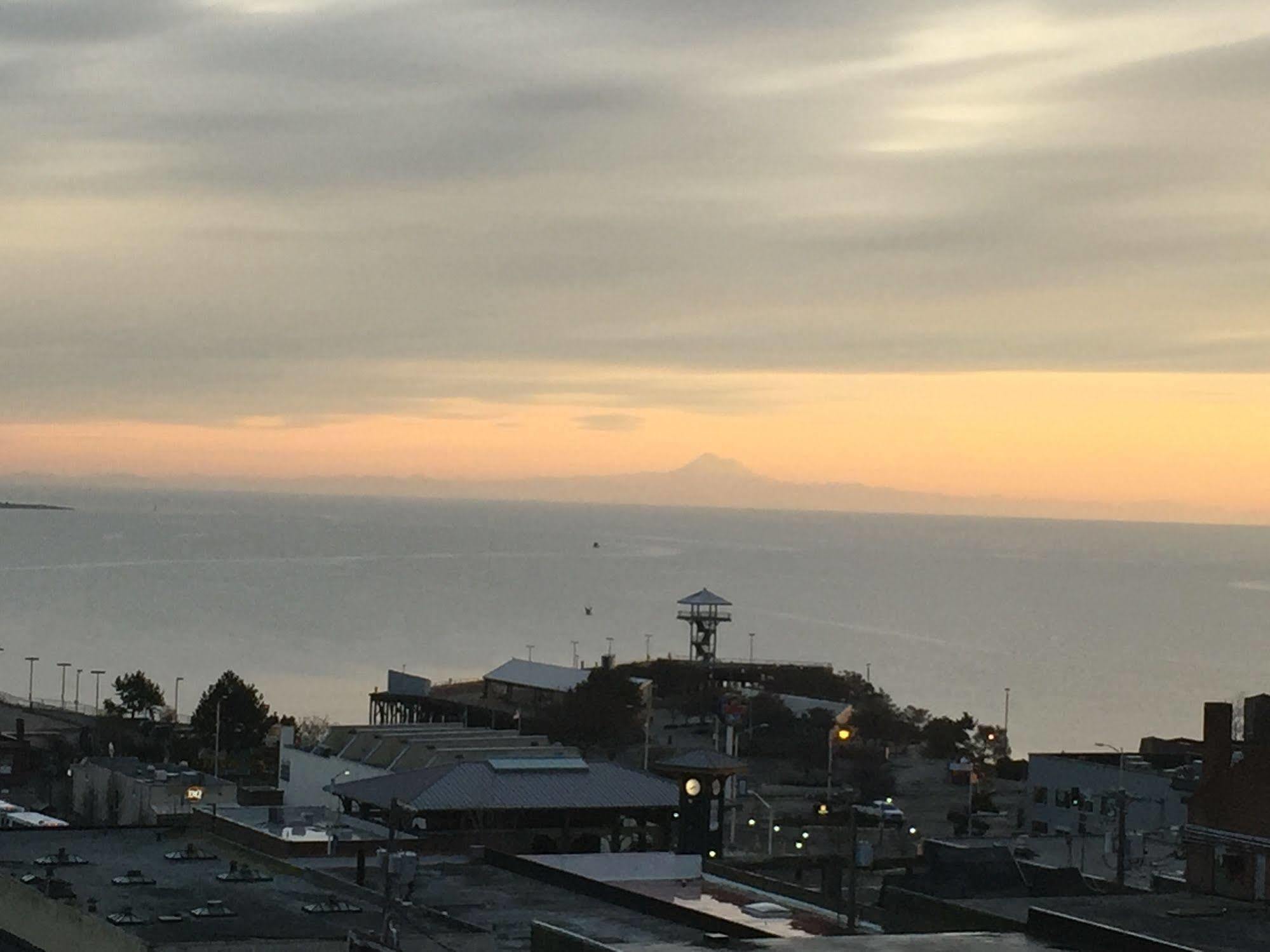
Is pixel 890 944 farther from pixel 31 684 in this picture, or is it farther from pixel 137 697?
pixel 31 684

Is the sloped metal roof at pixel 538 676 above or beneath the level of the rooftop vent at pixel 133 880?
above

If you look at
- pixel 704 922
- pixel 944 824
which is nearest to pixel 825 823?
pixel 944 824

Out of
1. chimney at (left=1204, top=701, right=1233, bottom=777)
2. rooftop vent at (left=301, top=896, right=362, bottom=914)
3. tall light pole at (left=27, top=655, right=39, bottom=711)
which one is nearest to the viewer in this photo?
rooftop vent at (left=301, top=896, right=362, bottom=914)

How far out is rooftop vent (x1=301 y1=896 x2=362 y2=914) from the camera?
113 feet

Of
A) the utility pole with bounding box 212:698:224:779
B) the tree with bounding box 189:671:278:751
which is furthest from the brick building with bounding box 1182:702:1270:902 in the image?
the tree with bounding box 189:671:278:751

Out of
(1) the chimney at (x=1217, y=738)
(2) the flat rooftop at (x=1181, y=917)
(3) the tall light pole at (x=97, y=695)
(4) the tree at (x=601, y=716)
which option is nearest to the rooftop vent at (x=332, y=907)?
(2) the flat rooftop at (x=1181, y=917)

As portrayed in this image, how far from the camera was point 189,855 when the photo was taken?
137 feet

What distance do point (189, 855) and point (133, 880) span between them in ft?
13.9

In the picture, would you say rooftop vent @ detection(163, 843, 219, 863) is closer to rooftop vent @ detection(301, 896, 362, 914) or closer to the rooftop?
rooftop vent @ detection(301, 896, 362, 914)

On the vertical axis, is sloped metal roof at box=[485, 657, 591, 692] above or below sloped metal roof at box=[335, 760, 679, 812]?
above

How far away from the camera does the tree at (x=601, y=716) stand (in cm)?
10262

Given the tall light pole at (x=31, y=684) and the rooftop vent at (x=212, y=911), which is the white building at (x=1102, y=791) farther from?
the tall light pole at (x=31, y=684)

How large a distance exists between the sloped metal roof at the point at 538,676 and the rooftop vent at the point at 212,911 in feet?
275

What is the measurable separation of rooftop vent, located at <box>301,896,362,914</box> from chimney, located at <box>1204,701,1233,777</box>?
19.4m
